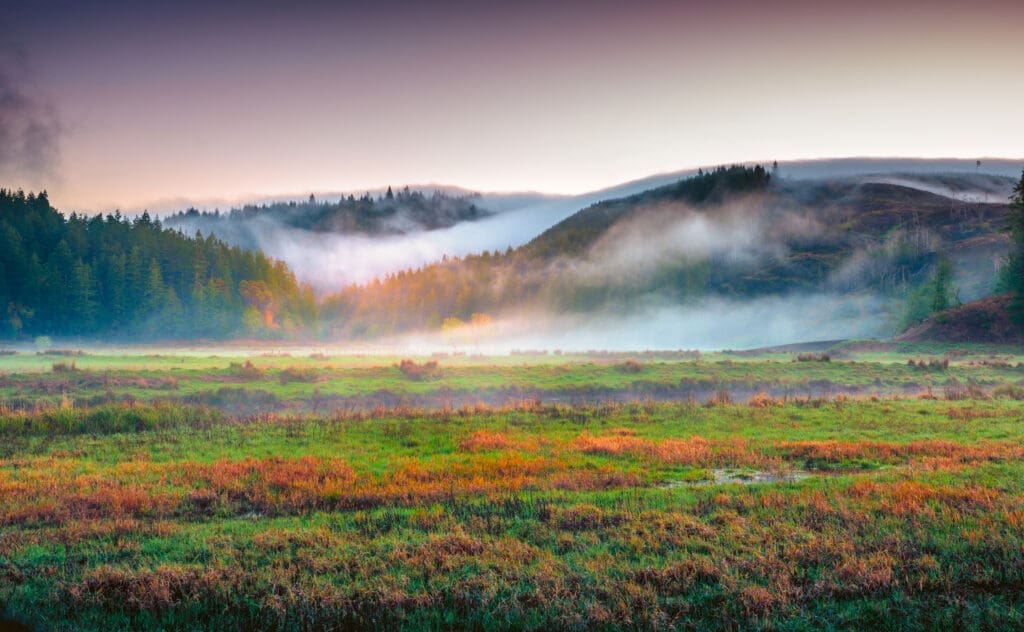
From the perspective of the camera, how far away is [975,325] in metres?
83.6

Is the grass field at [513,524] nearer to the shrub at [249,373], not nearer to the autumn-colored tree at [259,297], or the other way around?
the shrub at [249,373]

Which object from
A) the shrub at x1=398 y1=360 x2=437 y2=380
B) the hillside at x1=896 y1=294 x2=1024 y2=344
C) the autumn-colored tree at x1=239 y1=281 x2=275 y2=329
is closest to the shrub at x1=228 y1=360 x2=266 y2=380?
the shrub at x1=398 y1=360 x2=437 y2=380

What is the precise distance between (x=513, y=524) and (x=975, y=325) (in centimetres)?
9877

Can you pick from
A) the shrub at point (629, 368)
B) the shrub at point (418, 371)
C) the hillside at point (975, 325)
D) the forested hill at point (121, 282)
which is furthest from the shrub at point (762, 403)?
the forested hill at point (121, 282)

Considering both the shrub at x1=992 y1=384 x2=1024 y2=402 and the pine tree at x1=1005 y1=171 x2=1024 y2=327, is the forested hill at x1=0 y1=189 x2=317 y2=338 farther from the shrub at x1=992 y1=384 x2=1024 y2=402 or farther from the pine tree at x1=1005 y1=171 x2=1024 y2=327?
the pine tree at x1=1005 y1=171 x2=1024 y2=327

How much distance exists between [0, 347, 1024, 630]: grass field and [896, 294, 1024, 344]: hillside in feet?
223

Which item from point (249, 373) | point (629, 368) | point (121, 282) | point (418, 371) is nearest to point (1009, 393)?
point (629, 368)

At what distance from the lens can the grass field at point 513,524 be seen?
28.8 ft

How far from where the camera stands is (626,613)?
8.42 meters

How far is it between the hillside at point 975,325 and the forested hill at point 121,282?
133072mm

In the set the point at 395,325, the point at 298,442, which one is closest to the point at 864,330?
the point at 395,325

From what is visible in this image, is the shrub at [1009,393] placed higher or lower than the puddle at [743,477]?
lower

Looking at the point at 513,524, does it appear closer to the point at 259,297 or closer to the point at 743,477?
the point at 743,477

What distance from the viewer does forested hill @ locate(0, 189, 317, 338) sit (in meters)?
101
